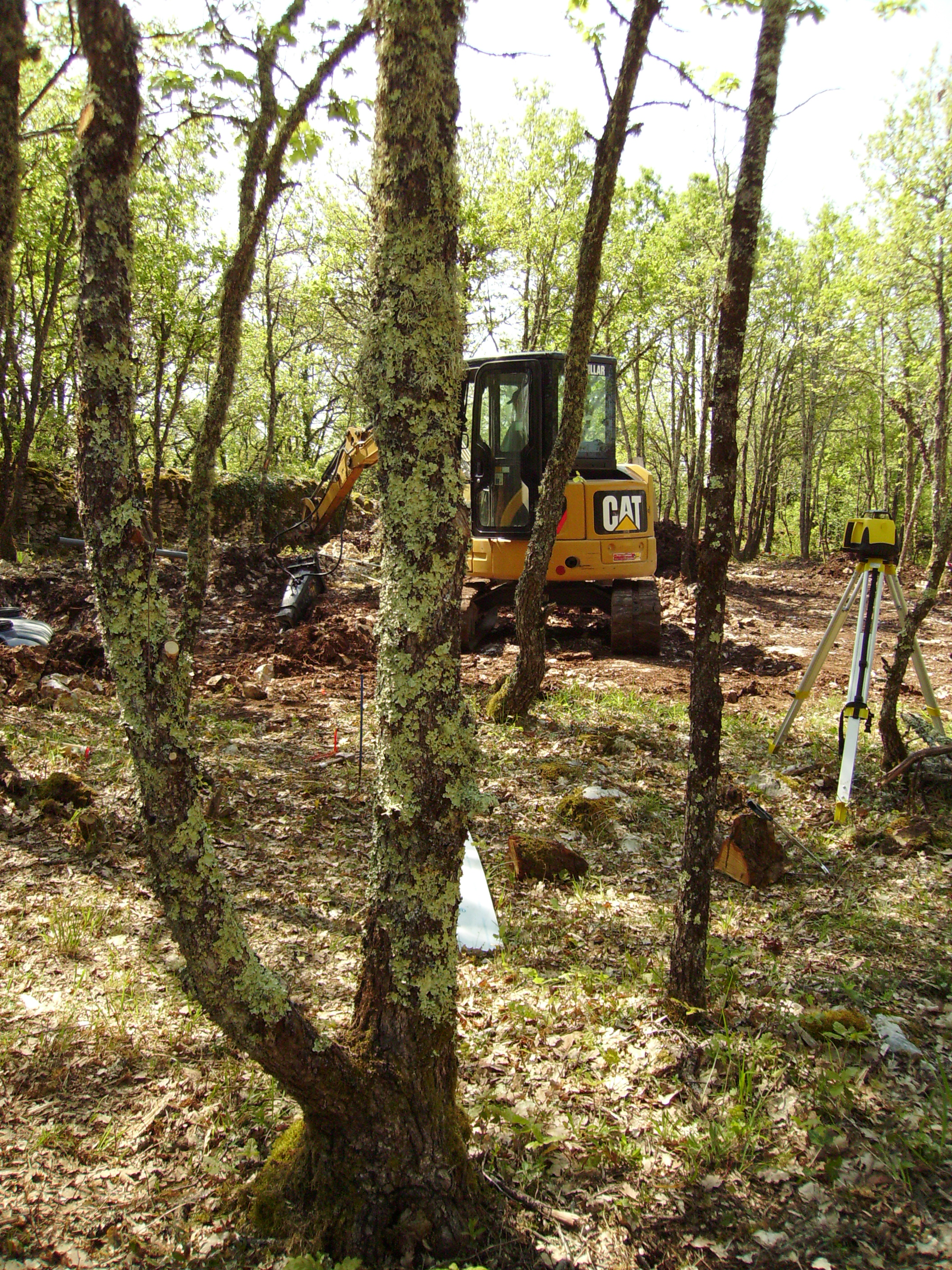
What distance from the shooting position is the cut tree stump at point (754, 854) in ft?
12.9

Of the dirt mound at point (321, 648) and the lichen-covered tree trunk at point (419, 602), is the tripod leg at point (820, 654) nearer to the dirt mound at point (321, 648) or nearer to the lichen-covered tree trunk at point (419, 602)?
the lichen-covered tree trunk at point (419, 602)

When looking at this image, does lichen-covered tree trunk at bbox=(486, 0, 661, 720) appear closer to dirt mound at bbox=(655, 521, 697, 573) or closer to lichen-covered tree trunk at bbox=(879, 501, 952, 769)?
lichen-covered tree trunk at bbox=(879, 501, 952, 769)

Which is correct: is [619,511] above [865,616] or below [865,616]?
above

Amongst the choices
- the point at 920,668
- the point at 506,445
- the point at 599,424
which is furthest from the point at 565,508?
the point at 920,668

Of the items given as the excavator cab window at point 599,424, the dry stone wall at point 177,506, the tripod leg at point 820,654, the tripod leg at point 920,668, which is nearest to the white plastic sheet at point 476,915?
the tripod leg at point 820,654

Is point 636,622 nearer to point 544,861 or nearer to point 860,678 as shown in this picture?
point 860,678

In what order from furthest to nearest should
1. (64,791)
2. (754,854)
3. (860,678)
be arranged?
(860,678) < (64,791) < (754,854)

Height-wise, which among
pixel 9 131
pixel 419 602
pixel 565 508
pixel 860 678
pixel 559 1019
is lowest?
pixel 559 1019

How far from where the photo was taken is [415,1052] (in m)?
2.01

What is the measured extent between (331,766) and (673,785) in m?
2.30

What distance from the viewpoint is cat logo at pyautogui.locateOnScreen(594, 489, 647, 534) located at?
28.2ft

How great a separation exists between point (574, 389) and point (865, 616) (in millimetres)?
2622

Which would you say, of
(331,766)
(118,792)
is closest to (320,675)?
(331,766)

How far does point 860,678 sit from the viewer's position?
174 inches
